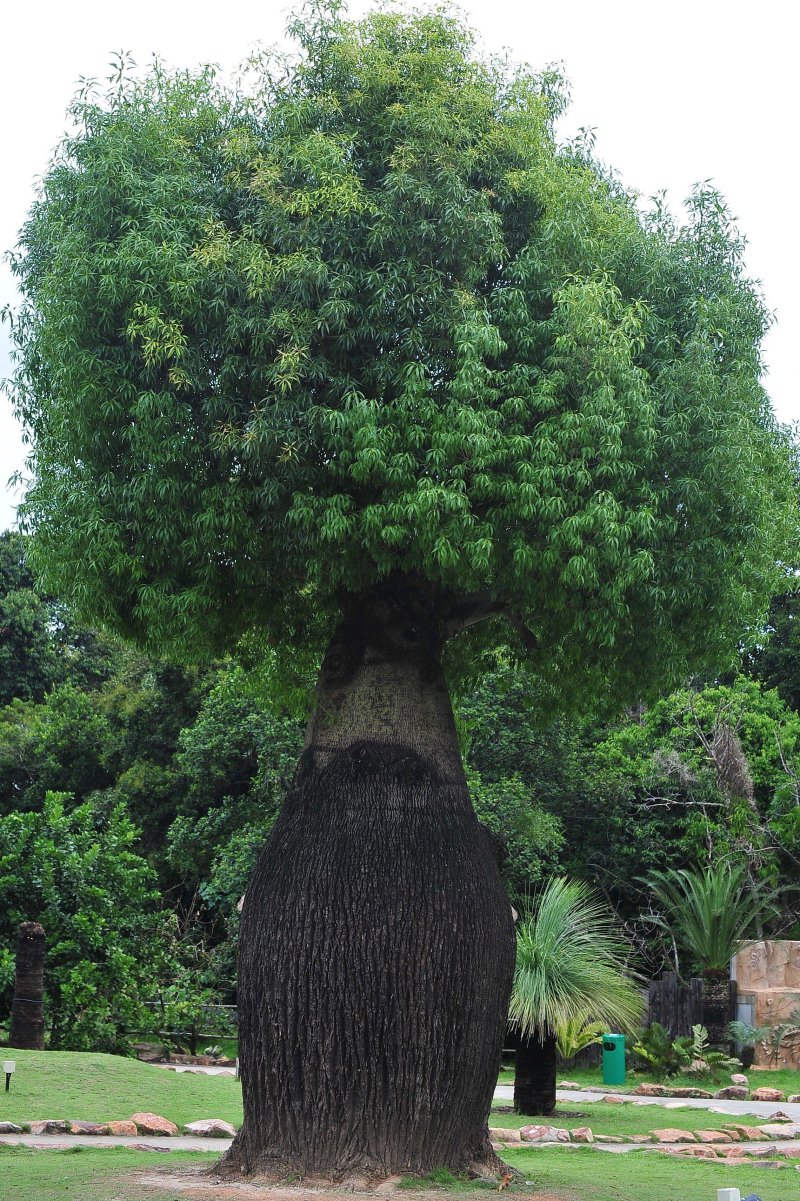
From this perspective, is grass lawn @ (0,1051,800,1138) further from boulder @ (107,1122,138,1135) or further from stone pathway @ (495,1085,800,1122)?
stone pathway @ (495,1085,800,1122)

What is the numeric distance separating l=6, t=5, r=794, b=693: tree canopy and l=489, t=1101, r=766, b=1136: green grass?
5.84m

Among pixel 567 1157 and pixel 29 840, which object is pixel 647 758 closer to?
pixel 29 840

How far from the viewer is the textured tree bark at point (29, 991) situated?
14359mm

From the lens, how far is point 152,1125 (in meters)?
11.3

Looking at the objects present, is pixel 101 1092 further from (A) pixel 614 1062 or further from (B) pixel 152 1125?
(A) pixel 614 1062

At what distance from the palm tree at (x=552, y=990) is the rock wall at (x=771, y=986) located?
5333 millimetres

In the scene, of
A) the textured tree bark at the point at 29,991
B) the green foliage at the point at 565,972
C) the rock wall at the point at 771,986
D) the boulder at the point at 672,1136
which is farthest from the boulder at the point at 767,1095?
the textured tree bark at the point at 29,991

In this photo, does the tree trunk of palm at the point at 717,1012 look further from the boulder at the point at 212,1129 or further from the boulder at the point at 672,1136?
the boulder at the point at 212,1129

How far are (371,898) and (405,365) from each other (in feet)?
12.3

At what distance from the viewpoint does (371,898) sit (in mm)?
8812

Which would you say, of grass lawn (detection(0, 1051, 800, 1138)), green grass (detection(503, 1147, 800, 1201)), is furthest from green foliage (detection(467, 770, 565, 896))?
green grass (detection(503, 1147, 800, 1201))

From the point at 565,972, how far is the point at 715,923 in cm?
773

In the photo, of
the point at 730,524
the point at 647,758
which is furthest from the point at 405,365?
the point at 647,758

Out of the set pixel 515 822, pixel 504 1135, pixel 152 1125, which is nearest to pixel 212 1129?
pixel 152 1125
